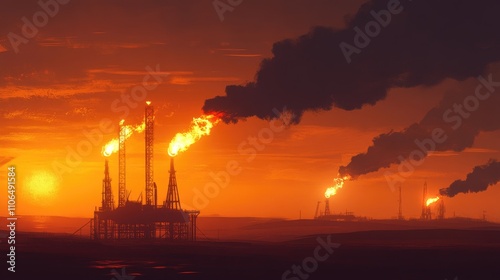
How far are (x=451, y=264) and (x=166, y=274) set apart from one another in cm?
3906

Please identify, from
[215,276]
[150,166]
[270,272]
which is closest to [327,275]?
[270,272]

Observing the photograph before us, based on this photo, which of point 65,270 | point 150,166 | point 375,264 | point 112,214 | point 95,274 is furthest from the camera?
point 112,214

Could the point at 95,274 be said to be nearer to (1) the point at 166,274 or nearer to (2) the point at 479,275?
(1) the point at 166,274

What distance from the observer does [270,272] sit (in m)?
99.8

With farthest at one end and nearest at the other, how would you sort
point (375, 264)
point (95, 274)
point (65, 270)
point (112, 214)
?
point (112, 214) → point (375, 264) → point (65, 270) → point (95, 274)

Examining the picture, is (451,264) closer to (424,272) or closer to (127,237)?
(424,272)

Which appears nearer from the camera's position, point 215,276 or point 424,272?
point 215,276

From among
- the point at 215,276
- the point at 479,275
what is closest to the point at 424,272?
the point at 479,275

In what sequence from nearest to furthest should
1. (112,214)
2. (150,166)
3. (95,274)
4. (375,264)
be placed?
(95,274)
(375,264)
(150,166)
(112,214)

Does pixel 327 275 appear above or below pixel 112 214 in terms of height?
below

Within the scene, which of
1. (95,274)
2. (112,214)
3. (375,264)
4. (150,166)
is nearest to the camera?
(95,274)

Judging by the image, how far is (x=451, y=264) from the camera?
377 feet

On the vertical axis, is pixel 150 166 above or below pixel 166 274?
above

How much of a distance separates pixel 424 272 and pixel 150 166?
303 ft
